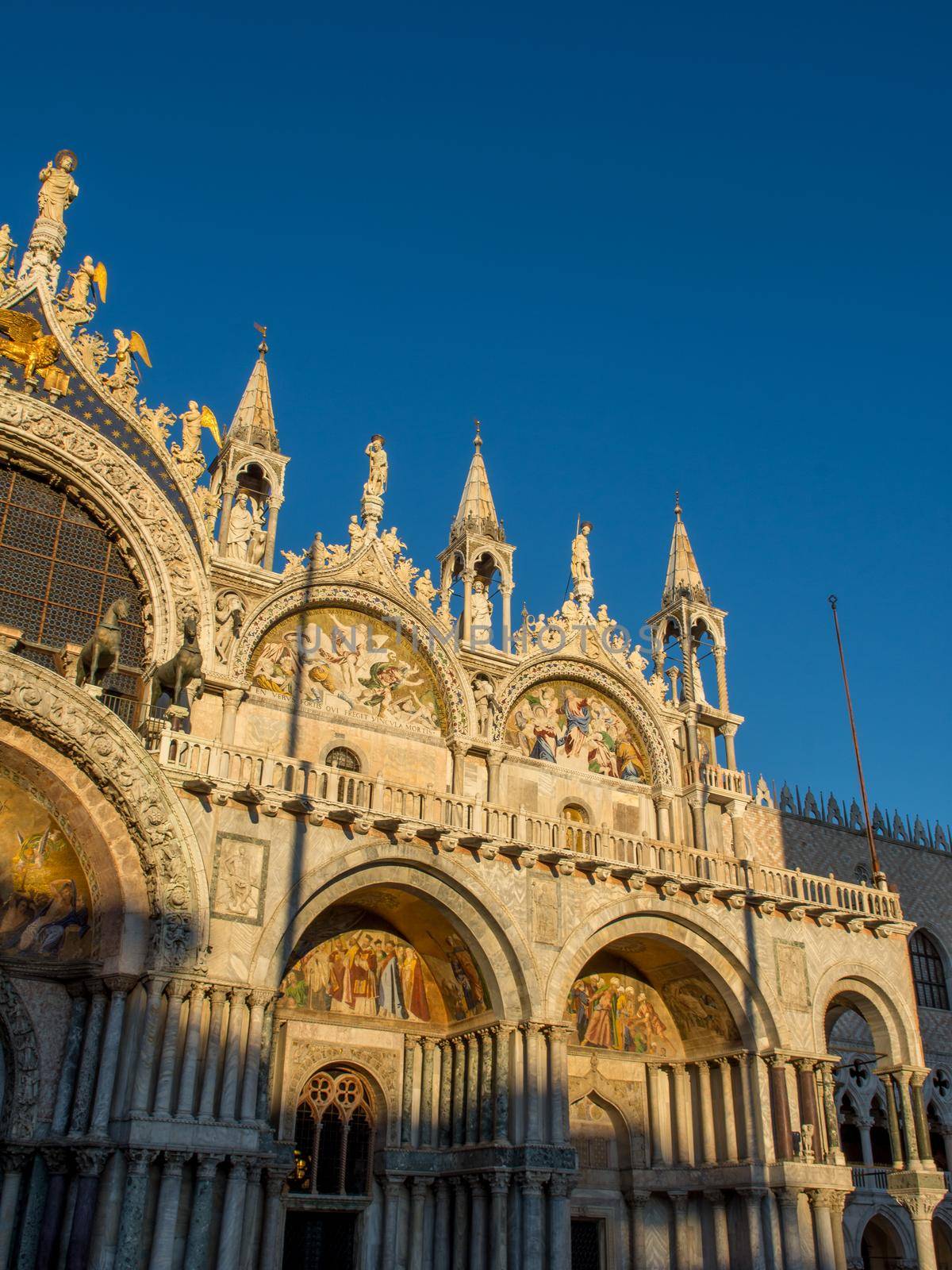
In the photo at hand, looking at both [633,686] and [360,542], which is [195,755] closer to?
[360,542]

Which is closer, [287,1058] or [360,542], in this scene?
[287,1058]

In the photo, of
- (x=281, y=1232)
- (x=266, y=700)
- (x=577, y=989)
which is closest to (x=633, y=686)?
(x=577, y=989)

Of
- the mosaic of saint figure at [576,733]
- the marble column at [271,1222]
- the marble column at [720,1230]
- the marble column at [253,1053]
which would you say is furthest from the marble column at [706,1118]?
the marble column at [253,1053]

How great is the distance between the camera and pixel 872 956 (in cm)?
2352

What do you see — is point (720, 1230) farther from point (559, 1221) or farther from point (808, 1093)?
point (559, 1221)

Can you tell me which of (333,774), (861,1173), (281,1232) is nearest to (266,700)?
(333,774)

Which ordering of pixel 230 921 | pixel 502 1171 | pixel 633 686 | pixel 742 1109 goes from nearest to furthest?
1. pixel 230 921
2. pixel 502 1171
3. pixel 742 1109
4. pixel 633 686

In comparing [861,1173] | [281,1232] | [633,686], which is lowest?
[281,1232]

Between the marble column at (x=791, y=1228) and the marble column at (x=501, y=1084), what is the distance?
5.05 metres

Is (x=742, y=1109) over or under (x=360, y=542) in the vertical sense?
under

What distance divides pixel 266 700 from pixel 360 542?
12.7 feet

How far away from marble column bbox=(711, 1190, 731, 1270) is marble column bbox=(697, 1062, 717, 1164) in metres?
0.56

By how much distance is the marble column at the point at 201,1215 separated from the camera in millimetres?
15914

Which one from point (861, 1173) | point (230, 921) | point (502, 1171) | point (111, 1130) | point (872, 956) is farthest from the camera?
point (861, 1173)
